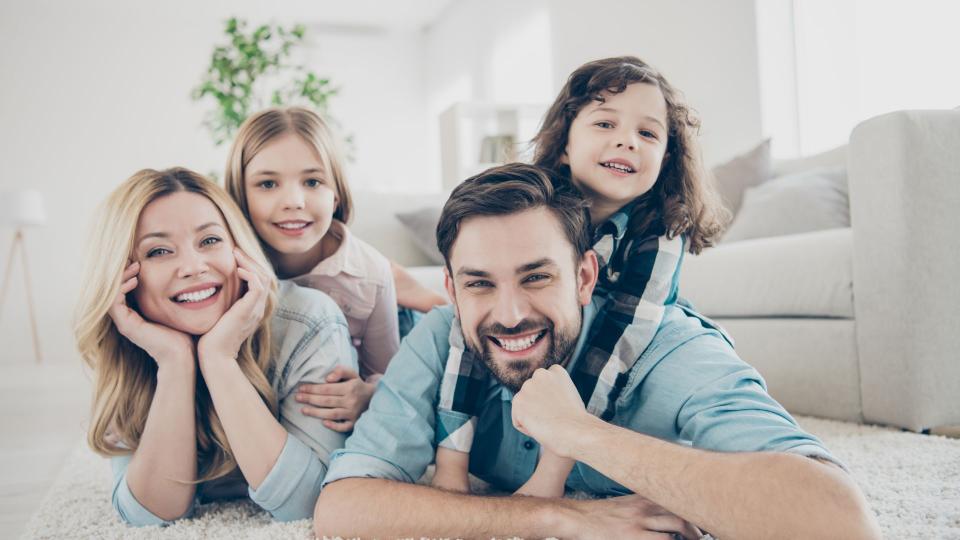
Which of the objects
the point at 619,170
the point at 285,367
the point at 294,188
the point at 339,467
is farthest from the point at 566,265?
the point at 294,188

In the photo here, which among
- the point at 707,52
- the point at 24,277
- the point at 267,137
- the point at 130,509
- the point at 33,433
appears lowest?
the point at 33,433

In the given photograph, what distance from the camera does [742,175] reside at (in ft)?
10.7

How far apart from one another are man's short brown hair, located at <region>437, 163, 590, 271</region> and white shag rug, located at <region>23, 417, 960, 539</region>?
0.58 metres

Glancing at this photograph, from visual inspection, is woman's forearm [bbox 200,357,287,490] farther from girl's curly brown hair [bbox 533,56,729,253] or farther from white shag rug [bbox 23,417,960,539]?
girl's curly brown hair [bbox 533,56,729,253]

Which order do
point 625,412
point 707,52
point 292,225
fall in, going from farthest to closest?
point 707,52, point 292,225, point 625,412

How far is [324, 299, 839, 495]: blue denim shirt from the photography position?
1079 mm

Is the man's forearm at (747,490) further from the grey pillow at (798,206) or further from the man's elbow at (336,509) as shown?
the grey pillow at (798,206)

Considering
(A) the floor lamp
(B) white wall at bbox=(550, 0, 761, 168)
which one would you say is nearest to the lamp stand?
(A) the floor lamp

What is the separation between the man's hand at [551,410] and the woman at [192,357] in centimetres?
43

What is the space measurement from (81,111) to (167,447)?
709 cm

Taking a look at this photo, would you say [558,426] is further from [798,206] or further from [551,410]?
[798,206]

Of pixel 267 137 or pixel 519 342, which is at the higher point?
pixel 267 137

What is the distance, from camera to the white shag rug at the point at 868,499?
124 centimetres

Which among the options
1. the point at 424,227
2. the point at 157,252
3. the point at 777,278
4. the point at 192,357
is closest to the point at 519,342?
the point at 192,357
